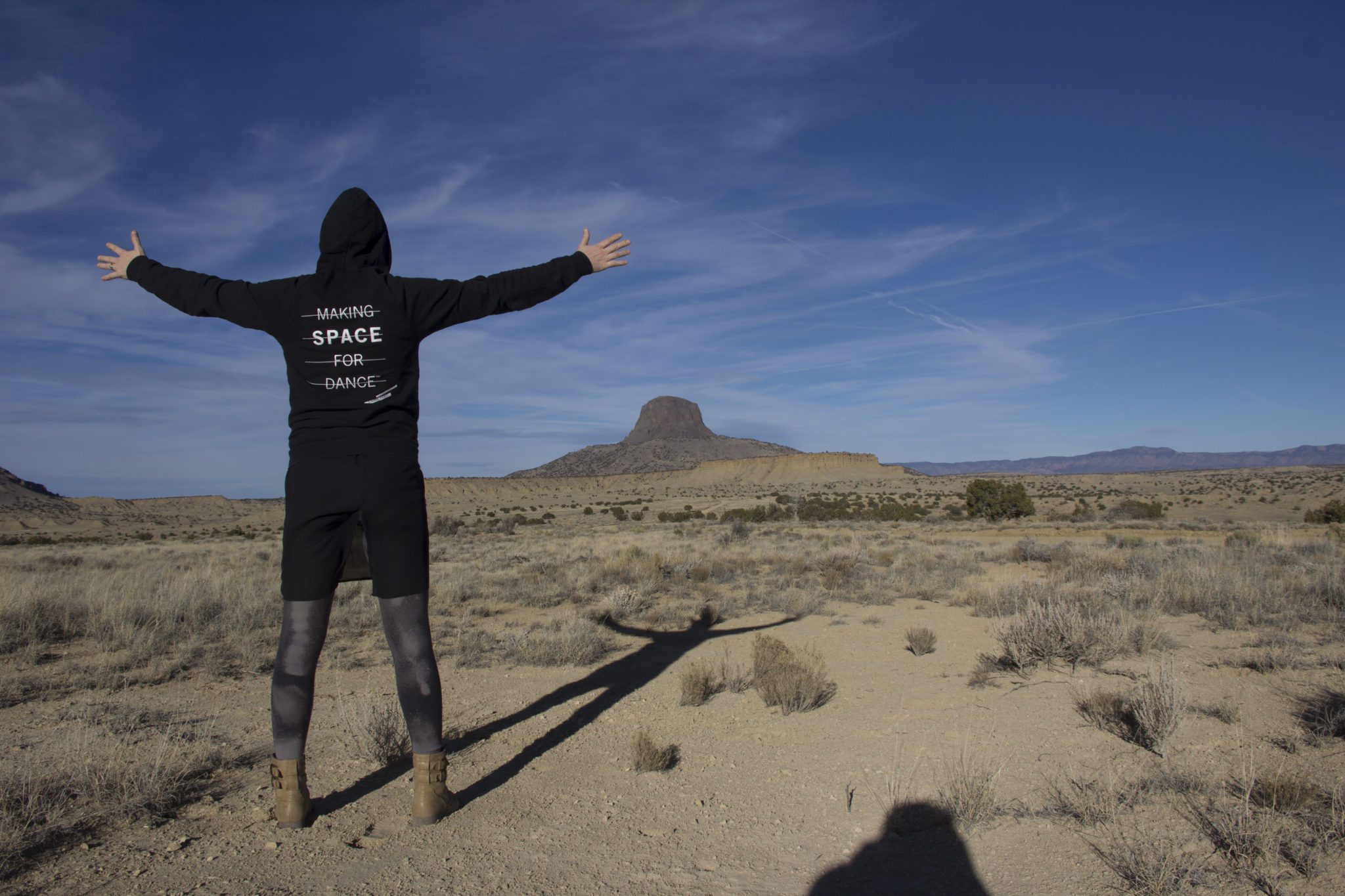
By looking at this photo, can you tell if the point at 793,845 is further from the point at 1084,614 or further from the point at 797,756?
the point at 1084,614

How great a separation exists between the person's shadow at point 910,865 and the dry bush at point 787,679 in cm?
159

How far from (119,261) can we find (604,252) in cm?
205

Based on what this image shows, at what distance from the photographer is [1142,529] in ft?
73.0

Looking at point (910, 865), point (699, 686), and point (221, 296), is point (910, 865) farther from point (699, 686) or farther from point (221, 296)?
point (221, 296)

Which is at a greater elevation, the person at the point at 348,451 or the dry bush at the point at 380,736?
the person at the point at 348,451

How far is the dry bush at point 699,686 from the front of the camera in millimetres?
4943

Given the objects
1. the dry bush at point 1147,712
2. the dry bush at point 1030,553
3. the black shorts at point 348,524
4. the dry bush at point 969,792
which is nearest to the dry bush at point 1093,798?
the dry bush at point 969,792

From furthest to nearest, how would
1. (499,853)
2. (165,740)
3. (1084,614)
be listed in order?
(1084,614) → (165,740) → (499,853)

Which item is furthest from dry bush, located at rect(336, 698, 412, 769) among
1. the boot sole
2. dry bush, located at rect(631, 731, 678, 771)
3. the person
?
dry bush, located at rect(631, 731, 678, 771)

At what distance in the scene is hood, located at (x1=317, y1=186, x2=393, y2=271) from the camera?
3.09m

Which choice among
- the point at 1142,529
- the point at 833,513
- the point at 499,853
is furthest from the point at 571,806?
the point at 833,513

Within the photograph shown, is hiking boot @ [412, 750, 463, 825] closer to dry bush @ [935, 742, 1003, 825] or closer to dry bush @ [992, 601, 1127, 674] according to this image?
dry bush @ [935, 742, 1003, 825]

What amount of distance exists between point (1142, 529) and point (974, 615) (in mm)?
17505

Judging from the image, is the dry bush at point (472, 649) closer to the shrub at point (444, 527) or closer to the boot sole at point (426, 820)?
the boot sole at point (426, 820)
